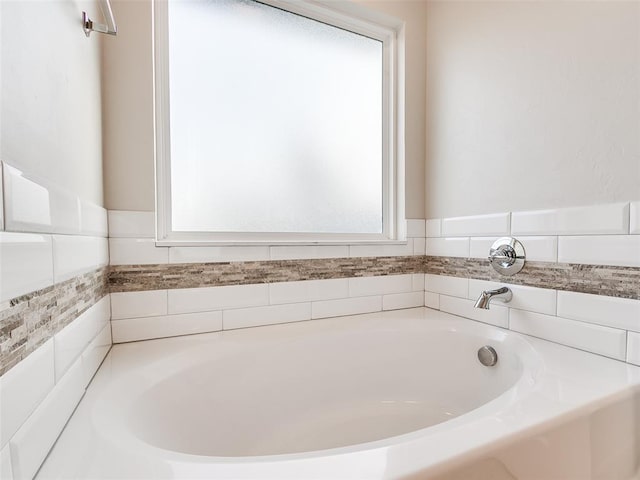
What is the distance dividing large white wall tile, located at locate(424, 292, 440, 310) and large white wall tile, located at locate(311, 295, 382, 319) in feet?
0.90

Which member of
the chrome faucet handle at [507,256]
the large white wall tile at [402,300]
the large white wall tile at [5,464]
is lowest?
the large white wall tile at [402,300]

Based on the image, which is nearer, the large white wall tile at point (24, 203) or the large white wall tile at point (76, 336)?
the large white wall tile at point (24, 203)

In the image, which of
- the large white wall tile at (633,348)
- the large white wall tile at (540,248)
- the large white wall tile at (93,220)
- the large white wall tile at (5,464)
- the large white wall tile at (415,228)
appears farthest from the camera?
the large white wall tile at (415,228)

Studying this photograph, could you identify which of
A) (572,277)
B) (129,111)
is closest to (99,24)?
(129,111)

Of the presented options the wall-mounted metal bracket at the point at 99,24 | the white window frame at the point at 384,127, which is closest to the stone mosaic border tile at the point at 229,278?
the white window frame at the point at 384,127

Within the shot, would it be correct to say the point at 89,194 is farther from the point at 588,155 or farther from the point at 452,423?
the point at 588,155

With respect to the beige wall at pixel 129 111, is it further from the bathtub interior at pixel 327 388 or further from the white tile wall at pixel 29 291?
the bathtub interior at pixel 327 388

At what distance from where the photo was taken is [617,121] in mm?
881

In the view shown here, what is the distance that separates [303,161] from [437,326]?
0.92 metres

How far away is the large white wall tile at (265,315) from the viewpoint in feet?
3.93

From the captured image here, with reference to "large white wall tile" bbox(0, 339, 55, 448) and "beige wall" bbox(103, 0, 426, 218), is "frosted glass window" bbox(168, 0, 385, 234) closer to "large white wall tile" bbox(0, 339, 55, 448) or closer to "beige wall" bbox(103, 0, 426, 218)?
"beige wall" bbox(103, 0, 426, 218)

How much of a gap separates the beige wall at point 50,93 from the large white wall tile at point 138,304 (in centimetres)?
35

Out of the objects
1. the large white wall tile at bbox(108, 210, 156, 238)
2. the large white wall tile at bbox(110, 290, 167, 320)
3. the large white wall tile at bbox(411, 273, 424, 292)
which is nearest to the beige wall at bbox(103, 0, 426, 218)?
the large white wall tile at bbox(108, 210, 156, 238)

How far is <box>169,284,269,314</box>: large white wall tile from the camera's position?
1.12 m
